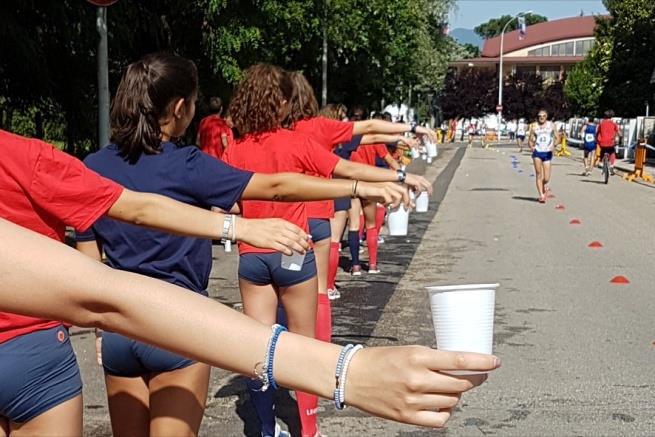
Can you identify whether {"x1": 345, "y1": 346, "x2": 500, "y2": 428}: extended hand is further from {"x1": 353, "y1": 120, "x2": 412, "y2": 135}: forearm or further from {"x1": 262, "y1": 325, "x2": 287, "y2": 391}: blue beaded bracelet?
{"x1": 353, "y1": 120, "x2": 412, "y2": 135}: forearm

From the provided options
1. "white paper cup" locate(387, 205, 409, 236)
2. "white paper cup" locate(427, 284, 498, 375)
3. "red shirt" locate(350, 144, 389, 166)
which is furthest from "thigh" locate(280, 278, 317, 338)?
"white paper cup" locate(387, 205, 409, 236)

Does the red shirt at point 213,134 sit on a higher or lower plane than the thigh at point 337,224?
higher

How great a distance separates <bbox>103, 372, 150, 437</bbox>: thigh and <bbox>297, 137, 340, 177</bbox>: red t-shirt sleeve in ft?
5.45

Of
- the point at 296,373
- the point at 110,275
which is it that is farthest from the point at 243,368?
the point at 110,275

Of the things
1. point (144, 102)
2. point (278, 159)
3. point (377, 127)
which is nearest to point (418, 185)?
point (278, 159)

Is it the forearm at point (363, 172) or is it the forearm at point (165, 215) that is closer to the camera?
the forearm at point (165, 215)

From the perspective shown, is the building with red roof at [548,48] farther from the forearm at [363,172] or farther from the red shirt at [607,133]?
the forearm at [363,172]

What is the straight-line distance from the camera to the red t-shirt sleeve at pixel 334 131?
5828 millimetres

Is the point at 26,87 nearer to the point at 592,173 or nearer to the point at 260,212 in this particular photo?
the point at 260,212

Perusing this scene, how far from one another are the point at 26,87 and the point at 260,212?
999cm

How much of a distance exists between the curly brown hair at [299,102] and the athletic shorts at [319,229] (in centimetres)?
83

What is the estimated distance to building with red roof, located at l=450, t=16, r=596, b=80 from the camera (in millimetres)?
134000

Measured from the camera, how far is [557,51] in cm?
13925

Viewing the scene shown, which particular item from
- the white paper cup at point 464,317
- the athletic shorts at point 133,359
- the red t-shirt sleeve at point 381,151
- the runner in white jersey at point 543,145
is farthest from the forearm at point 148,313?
the runner in white jersey at point 543,145
